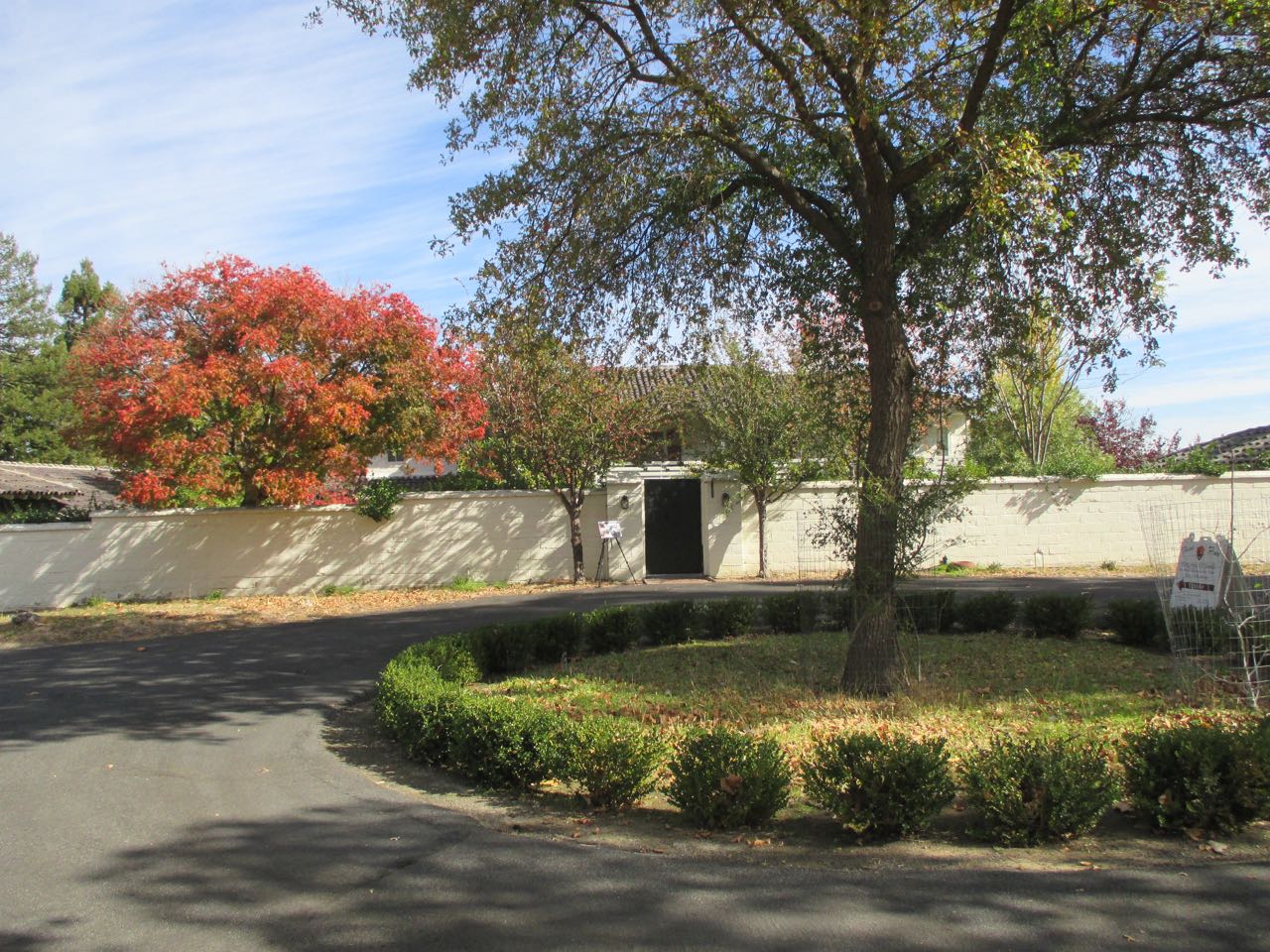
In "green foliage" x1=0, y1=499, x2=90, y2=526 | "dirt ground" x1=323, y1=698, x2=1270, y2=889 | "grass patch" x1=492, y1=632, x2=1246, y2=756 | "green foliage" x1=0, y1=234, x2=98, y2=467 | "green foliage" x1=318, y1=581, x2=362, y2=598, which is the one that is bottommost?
"dirt ground" x1=323, y1=698, x2=1270, y2=889

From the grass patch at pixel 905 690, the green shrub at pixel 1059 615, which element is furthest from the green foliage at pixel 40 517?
the green shrub at pixel 1059 615

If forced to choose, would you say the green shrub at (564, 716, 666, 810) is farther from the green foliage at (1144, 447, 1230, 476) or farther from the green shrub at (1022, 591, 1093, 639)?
the green foliage at (1144, 447, 1230, 476)

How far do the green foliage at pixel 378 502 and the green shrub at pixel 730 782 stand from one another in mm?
13937

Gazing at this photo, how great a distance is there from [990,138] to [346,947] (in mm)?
7525

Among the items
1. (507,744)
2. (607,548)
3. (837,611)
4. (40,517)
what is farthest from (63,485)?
(507,744)

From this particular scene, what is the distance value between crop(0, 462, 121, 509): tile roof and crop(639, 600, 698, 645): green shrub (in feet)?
53.7

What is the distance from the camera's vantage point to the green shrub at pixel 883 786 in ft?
17.0

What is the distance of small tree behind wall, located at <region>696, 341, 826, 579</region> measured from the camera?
18.5m

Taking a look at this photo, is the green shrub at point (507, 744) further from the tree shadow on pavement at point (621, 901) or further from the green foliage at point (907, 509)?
the green foliage at point (907, 509)

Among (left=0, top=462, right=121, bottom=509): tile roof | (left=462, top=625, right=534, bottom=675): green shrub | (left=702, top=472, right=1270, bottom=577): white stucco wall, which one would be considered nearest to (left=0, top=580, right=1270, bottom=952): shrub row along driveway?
(left=462, top=625, right=534, bottom=675): green shrub

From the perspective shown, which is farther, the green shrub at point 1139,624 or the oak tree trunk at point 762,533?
the oak tree trunk at point 762,533

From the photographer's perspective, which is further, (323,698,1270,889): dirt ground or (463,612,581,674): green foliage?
(463,612,581,674): green foliage

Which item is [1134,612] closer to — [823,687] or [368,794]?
[823,687]

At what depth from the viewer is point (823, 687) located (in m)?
8.82
